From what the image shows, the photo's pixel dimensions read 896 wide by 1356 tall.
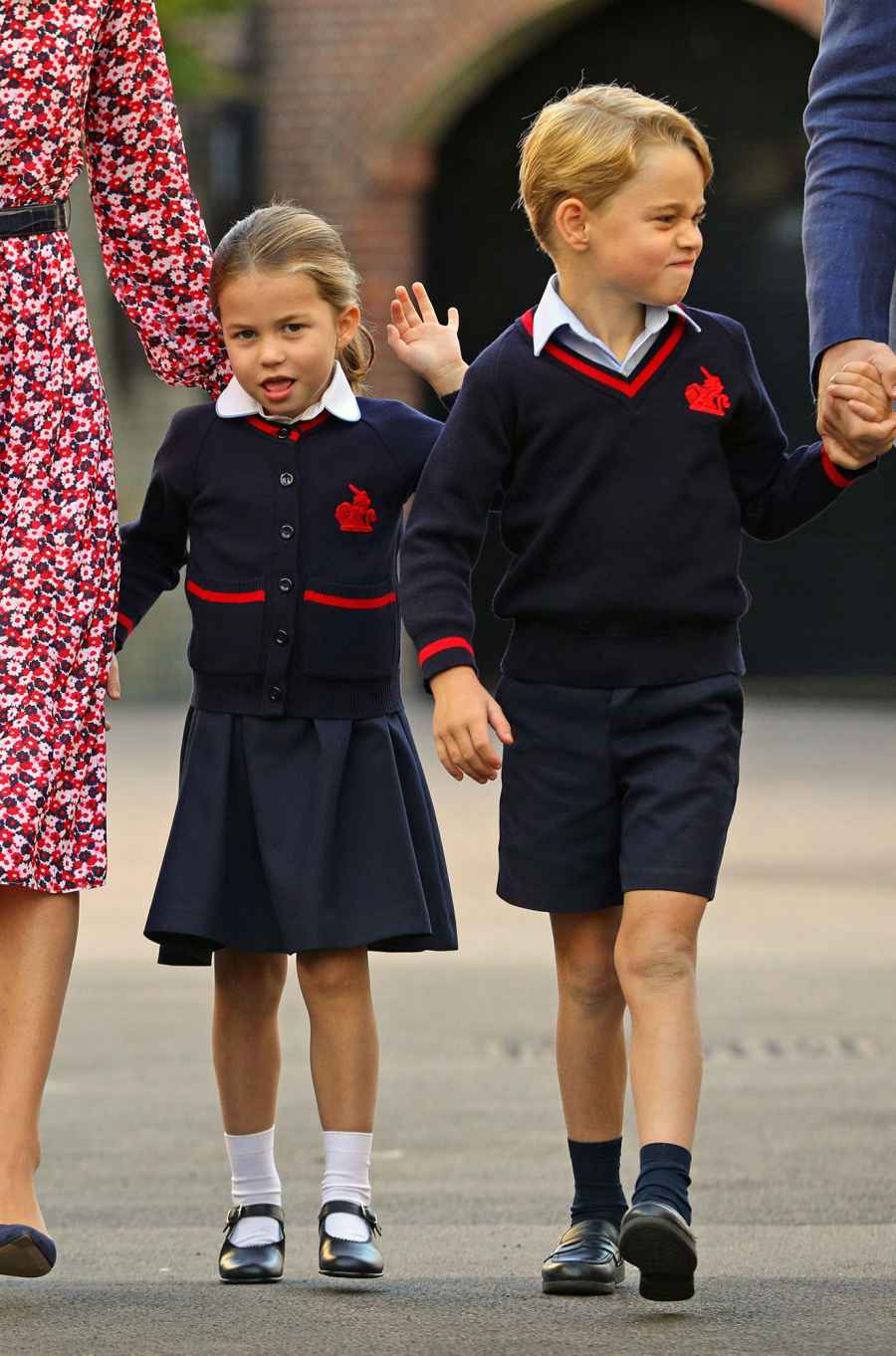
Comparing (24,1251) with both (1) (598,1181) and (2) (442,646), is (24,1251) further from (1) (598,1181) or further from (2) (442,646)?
(2) (442,646)

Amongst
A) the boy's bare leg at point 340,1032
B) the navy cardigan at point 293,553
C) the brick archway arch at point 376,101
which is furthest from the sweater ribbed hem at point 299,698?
the brick archway arch at point 376,101

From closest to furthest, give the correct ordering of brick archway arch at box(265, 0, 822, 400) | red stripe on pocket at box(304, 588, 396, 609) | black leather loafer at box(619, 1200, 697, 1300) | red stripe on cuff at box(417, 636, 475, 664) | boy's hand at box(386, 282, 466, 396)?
black leather loafer at box(619, 1200, 697, 1300) → red stripe on cuff at box(417, 636, 475, 664) → red stripe on pocket at box(304, 588, 396, 609) → boy's hand at box(386, 282, 466, 396) → brick archway arch at box(265, 0, 822, 400)

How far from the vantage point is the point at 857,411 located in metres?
3.35

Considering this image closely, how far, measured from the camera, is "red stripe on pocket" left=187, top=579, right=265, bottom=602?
3.73 m

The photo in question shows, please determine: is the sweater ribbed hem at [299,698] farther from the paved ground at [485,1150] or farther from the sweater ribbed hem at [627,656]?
the paved ground at [485,1150]

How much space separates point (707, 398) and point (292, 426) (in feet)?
1.90

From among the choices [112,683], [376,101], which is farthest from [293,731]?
[376,101]

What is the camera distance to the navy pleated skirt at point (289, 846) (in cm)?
366

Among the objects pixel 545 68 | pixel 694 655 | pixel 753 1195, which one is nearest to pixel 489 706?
pixel 694 655

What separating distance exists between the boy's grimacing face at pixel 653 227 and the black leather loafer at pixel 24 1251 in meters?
1.43

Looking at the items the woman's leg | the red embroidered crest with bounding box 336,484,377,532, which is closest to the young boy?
the red embroidered crest with bounding box 336,484,377,532

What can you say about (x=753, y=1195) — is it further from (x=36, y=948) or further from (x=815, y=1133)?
(x=36, y=948)

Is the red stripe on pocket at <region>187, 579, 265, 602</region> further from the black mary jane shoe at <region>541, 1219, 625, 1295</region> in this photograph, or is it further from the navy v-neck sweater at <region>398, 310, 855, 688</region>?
the black mary jane shoe at <region>541, 1219, 625, 1295</region>

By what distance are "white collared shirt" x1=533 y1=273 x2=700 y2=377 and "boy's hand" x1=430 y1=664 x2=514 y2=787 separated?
45 centimetres
